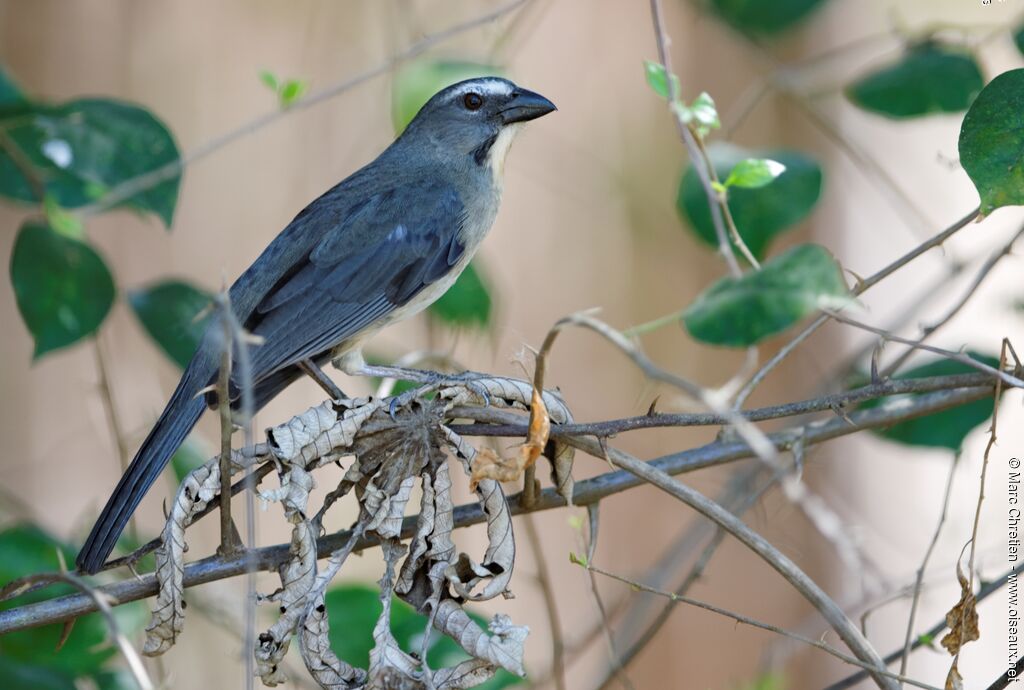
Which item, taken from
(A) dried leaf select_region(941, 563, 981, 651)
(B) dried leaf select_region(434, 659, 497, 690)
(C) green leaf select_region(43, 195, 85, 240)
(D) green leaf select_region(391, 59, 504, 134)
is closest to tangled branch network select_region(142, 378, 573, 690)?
(B) dried leaf select_region(434, 659, 497, 690)

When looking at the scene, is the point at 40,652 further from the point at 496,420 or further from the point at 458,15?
the point at 458,15

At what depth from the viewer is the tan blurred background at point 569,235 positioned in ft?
16.3

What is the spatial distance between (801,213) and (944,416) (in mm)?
632

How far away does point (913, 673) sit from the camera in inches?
184

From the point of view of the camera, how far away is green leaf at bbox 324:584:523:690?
2623 millimetres

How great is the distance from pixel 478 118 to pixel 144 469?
179 centimetres

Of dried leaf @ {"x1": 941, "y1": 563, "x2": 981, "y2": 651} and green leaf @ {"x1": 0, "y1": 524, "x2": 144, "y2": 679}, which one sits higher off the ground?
dried leaf @ {"x1": 941, "y1": 563, "x2": 981, "y2": 651}

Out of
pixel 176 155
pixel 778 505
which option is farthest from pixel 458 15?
pixel 778 505

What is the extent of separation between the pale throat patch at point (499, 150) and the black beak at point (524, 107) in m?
0.04

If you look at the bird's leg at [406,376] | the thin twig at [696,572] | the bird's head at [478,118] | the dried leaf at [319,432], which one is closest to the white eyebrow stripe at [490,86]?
the bird's head at [478,118]

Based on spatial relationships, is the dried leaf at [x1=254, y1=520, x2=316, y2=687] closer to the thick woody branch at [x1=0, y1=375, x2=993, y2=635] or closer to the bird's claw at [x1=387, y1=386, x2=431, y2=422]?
the thick woody branch at [x1=0, y1=375, x2=993, y2=635]

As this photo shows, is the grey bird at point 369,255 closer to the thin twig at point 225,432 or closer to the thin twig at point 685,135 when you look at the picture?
the thin twig at point 225,432

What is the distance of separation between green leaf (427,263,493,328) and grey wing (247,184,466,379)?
116 mm

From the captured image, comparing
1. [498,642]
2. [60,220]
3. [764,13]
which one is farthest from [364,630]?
[764,13]
